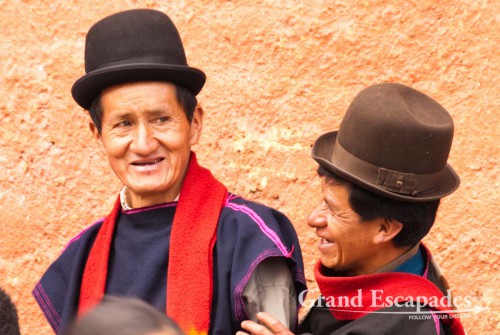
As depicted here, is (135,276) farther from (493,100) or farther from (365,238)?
(493,100)

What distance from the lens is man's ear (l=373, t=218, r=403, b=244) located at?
2900 mm

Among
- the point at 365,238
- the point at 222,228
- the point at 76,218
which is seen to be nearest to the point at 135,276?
the point at 222,228

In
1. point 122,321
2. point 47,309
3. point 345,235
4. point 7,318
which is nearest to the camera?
point 122,321

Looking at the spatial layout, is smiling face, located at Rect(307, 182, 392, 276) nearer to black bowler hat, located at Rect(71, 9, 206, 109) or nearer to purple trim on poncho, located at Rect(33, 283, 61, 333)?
black bowler hat, located at Rect(71, 9, 206, 109)

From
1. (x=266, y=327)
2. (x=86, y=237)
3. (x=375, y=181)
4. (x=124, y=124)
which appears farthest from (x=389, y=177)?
(x=86, y=237)

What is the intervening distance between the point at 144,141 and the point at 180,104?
0.19 meters

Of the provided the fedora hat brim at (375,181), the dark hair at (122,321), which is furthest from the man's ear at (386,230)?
the dark hair at (122,321)

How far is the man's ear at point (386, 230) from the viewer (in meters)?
2.90

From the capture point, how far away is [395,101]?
2893mm

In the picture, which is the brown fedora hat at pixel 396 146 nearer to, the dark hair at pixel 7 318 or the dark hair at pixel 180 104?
the dark hair at pixel 180 104

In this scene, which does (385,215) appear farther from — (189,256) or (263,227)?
(189,256)

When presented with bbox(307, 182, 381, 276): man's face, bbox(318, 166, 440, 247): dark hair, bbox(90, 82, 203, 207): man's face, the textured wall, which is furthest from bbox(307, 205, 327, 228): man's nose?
the textured wall

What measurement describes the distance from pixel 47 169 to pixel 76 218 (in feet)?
0.98

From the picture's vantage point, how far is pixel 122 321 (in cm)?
164
